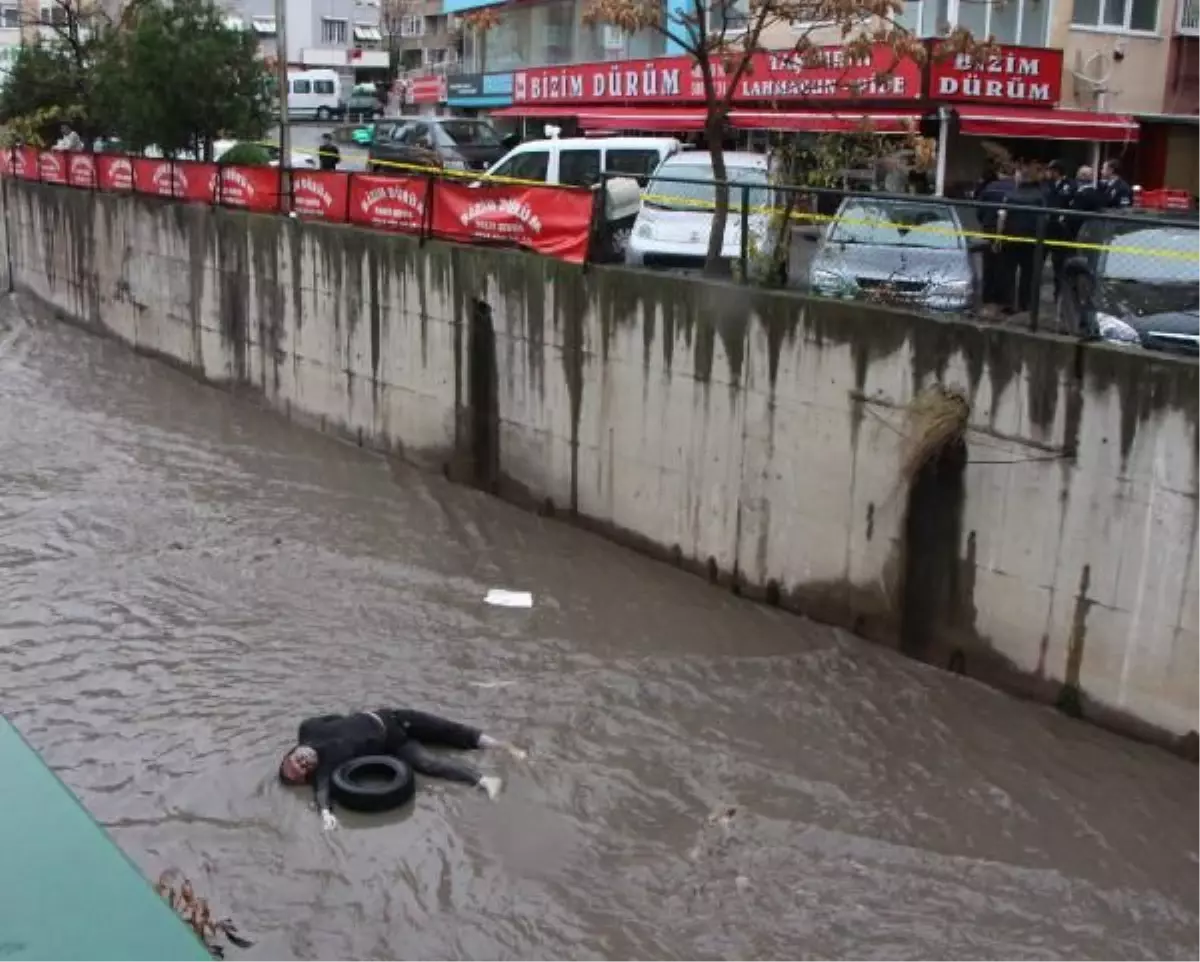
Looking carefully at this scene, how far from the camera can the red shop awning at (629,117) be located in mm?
25672

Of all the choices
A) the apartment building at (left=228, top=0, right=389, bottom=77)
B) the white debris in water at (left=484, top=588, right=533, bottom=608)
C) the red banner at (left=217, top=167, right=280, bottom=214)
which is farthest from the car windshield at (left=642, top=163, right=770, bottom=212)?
the apartment building at (left=228, top=0, right=389, bottom=77)

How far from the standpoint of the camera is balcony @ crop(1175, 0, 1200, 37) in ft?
80.1

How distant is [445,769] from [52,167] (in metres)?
20.4

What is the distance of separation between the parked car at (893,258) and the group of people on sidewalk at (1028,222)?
0.21m

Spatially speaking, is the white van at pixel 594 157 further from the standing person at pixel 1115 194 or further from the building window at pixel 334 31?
the building window at pixel 334 31

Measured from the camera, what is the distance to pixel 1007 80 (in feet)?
72.6

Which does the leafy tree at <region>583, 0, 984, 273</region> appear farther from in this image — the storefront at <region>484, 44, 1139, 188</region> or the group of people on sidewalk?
the storefront at <region>484, 44, 1139, 188</region>

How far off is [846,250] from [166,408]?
10810 millimetres

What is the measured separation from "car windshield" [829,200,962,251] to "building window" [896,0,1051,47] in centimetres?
→ 1223

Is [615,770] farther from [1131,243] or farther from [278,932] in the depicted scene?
[1131,243]

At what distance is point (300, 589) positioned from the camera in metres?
11.5

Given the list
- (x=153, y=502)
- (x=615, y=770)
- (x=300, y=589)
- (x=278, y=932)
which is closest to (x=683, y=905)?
(x=615, y=770)

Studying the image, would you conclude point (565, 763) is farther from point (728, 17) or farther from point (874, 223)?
point (728, 17)

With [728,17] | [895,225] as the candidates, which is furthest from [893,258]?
[728,17]
